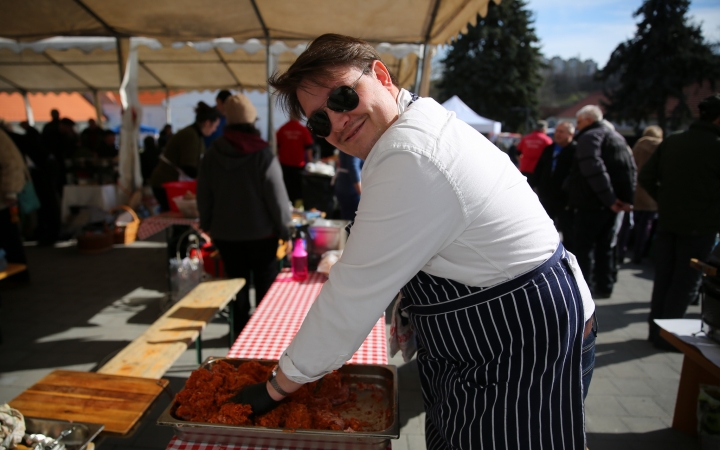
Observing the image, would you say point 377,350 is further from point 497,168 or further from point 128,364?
point 128,364

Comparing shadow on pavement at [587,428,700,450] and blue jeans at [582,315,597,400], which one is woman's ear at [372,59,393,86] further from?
shadow on pavement at [587,428,700,450]

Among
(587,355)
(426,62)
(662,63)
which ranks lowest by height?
(587,355)

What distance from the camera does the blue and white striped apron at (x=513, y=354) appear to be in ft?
3.35

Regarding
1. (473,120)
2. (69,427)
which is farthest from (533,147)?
(69,427)

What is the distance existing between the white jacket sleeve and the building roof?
1570cm

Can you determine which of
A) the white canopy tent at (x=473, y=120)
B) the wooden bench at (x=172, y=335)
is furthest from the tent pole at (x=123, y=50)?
the white canopy tent at (x=473, y=120)

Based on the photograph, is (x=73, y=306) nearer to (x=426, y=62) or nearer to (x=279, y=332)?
(x=279, y=332)

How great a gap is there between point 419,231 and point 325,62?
49 cm

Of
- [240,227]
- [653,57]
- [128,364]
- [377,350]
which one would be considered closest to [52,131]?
[240,227]

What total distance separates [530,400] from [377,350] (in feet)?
2.87

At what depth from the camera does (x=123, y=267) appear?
235 inches

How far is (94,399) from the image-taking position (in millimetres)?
1772

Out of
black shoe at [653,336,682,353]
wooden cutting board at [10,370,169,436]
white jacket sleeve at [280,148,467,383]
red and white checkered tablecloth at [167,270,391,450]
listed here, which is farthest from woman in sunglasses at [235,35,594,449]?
black shoe at [653,336,682,353]

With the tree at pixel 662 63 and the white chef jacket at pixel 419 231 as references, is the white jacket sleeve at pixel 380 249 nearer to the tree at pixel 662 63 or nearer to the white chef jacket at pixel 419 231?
the white chef jacket at pixel 419 231
